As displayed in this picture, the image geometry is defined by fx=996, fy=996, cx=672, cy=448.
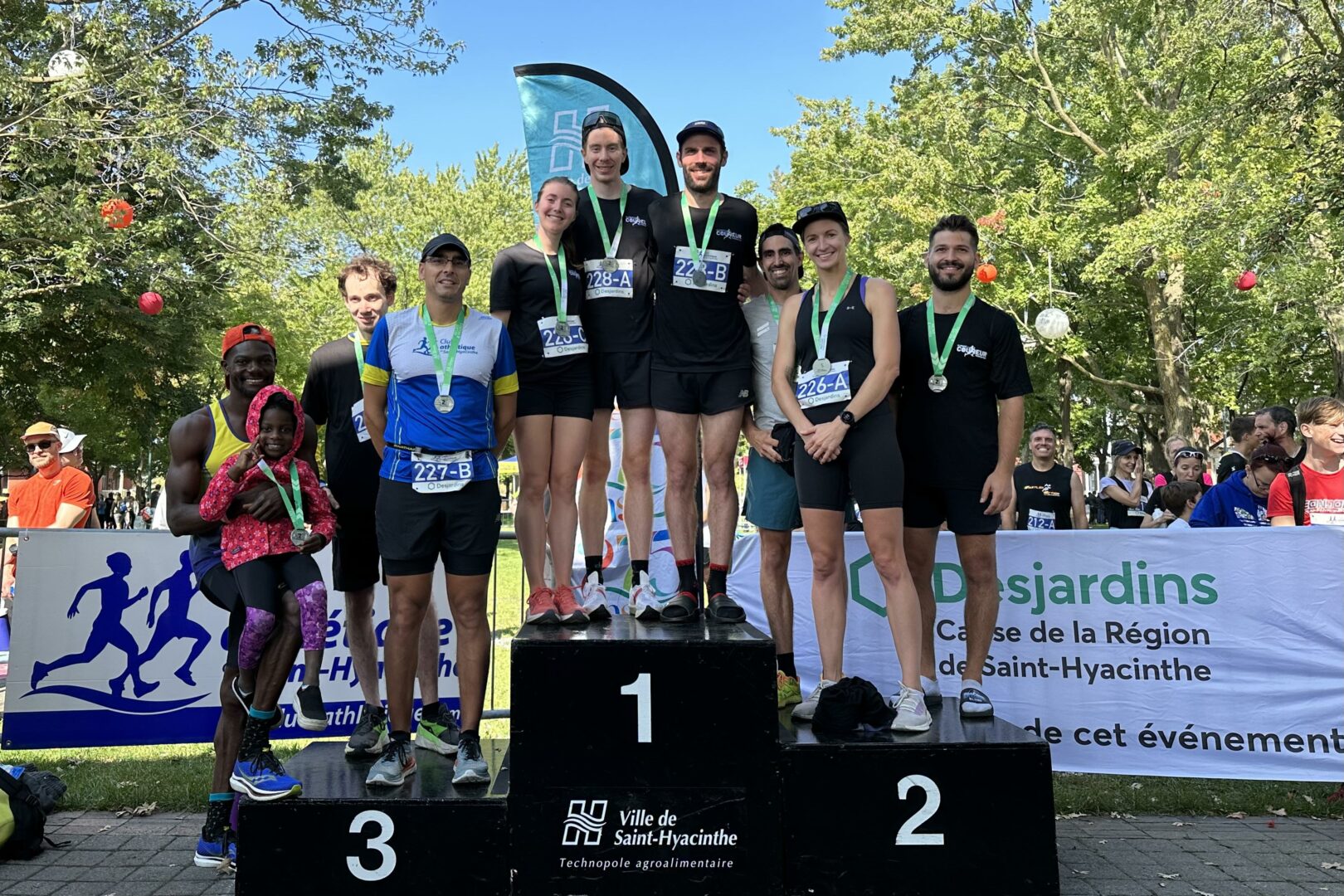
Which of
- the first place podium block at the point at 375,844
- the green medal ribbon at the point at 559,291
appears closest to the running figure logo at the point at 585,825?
the first place podium block at the point at 375,844

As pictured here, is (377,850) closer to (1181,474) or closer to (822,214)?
(822,214)

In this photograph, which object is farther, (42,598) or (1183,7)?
(1183,7)

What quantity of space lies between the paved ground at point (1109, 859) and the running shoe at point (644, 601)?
198cm

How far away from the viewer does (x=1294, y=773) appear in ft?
17.2

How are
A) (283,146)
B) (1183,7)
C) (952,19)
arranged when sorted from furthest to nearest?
(952,19) < (1183,7) < (283,146)

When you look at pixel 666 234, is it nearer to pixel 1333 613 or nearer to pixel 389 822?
pixel 389 822

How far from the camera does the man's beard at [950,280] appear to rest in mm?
4340

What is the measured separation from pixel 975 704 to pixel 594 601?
1.66m

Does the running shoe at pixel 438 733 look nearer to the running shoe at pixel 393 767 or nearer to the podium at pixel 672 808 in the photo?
the running shoe at pixel 393 767

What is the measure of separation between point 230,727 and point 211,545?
2.62ft

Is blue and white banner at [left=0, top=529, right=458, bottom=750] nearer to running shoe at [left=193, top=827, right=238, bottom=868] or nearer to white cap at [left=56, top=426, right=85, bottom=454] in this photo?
running shoe at [left=193, top=827, right=238, bottom=868]

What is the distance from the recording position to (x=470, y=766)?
12.3 ft

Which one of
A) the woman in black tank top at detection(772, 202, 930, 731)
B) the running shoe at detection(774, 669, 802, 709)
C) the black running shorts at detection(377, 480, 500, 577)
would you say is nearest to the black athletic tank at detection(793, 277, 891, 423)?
the woman in black tank top at detection(772, 202, 930, 731)

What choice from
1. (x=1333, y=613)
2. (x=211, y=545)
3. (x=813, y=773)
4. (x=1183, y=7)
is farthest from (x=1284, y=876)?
(x=1183, y=7)
